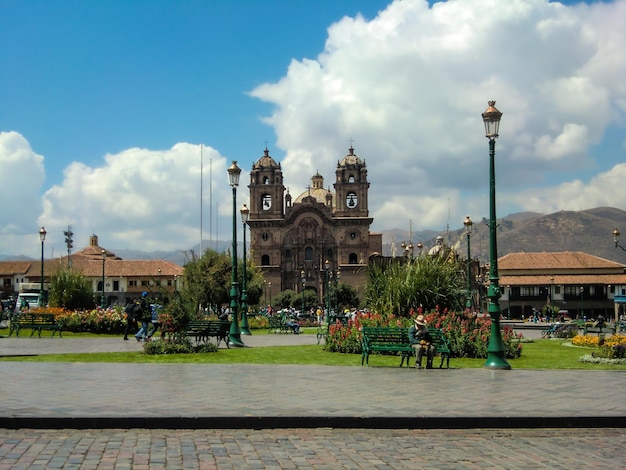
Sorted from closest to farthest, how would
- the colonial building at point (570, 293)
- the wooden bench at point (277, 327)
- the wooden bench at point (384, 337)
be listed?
the wooden bench at point (384, 337), the wooden bench at point (277, 327), the colonial building at point (570, 293)

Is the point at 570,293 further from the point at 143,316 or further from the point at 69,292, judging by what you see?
the point at 143,316

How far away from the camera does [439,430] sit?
8484 millimetres

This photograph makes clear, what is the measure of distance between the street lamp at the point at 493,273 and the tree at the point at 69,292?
69.6ft

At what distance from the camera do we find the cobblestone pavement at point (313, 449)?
6750 mm

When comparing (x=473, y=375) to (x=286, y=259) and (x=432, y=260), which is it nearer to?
(x=432, y=260)

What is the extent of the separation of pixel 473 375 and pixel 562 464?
6.34 m

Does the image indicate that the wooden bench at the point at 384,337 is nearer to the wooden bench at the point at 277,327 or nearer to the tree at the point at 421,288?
the tree at the point at 421,288

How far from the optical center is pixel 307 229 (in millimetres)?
106938

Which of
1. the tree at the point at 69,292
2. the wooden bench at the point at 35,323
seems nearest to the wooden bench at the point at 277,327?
the tree at the point at 69,292

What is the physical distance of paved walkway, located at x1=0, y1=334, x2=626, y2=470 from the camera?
276 inches

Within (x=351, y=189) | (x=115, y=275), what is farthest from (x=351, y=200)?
(x=115, y=275)

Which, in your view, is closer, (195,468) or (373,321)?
(195,468)

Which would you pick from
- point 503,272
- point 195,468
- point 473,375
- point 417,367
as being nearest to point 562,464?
point 195,468

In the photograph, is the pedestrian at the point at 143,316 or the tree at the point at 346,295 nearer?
the pedestrian at the point at 143,316
